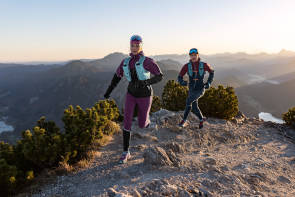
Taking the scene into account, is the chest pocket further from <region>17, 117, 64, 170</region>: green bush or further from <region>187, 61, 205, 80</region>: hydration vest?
<region>17, 117, 64, 170</region>: green bush

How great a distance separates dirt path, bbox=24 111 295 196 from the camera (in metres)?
3.45

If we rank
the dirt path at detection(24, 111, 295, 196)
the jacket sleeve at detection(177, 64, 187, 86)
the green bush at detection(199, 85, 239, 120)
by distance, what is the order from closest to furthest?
the dirt path at detection(24, 111, 295, 196) → the jacket sleeve at detection(177, 64, 187, 86) → the green bush at detection(199, 85, 239, 120)

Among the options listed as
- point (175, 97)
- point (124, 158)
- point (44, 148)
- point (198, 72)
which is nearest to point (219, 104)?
point (175, 97)

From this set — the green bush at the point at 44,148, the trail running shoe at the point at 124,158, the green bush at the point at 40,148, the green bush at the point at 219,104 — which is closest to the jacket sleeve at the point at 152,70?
the trail running shoe at the point at 124,158

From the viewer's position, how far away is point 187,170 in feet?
13.7

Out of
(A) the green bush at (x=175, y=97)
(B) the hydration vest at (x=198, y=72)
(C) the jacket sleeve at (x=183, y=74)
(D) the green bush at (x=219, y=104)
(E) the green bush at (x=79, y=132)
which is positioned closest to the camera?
(E) the green bush at (x=79, y=132)

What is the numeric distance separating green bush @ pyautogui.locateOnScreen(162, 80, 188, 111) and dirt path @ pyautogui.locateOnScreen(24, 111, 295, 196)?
3338 mm

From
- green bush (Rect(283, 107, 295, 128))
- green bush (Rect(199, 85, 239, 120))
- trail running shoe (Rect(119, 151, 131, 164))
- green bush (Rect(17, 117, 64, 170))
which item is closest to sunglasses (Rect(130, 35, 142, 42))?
trail running shoe (Rect(119, 151, 131, 164))

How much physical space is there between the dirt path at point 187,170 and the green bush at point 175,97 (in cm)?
334

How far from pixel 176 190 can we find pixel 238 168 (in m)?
2.13

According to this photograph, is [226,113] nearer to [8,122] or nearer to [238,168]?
[238,168]

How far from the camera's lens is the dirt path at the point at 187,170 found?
345cm

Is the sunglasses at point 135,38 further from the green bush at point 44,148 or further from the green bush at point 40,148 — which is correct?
the green bush at point 40,148

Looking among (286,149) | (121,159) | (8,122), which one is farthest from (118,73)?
(8,122)
